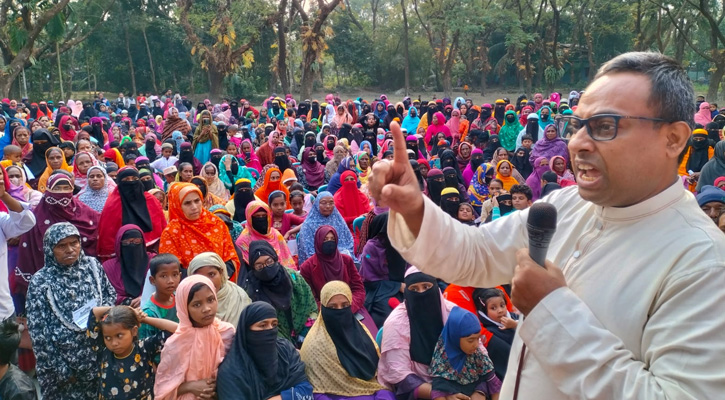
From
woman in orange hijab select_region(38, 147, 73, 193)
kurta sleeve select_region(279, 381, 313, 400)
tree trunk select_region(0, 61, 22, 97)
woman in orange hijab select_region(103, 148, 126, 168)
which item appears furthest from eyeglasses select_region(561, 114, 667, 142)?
tree trunk select_region(0, 61, 22, 97)

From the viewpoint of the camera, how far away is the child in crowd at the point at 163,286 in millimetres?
3867

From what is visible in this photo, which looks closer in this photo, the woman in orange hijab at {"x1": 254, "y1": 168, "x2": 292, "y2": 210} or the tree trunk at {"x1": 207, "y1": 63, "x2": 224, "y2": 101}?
the woman in orange hijab at {"x1": 254, "y1": 168, "x2": 292, "y2": 210}

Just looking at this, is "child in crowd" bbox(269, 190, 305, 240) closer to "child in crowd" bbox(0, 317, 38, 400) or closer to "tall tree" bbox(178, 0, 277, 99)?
"child in crowd" bbox(0, 317, 38, 400)

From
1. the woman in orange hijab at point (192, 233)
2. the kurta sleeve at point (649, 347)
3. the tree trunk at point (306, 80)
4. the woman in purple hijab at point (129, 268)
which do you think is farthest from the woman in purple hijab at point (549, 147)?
the tree trunk at point (306, 80)

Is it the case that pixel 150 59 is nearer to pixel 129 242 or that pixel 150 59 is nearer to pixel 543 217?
pixel 129 242

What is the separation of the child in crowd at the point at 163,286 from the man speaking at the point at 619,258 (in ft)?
9.35

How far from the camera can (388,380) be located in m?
3.73

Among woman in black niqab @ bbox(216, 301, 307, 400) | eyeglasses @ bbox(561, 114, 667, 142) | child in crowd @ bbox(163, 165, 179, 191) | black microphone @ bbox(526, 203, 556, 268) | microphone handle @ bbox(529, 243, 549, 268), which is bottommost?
woman in black niqab @ bbox(216, 301, 307, 400)

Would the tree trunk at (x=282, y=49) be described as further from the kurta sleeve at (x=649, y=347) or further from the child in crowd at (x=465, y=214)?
the kurta sleeve at (x=649, y=347)

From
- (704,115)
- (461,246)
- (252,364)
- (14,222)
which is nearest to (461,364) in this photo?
(252,364)

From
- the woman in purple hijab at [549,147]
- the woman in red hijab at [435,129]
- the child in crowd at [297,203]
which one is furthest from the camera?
the woman in red hijab at [435,129]

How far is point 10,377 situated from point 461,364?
2.43 m

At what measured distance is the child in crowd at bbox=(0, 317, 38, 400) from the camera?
3109 mm

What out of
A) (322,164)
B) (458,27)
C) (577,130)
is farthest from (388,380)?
(458,27)
